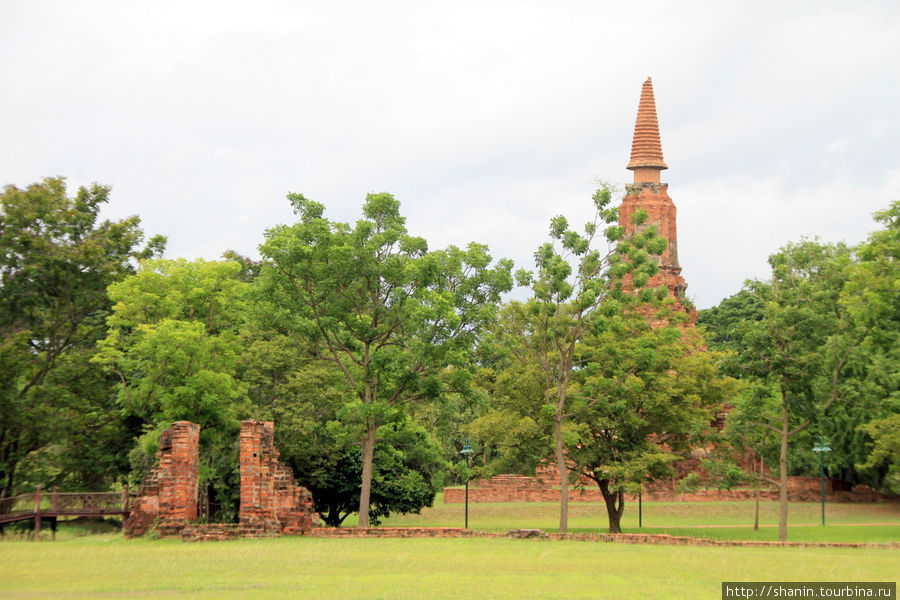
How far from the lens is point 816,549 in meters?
23.8

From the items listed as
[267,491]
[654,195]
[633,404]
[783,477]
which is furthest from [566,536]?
[654,195]

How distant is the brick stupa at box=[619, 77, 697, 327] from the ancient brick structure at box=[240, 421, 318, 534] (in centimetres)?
3812

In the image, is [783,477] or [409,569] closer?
[409,569]

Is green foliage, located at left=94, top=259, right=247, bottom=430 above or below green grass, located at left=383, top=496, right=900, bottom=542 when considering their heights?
above

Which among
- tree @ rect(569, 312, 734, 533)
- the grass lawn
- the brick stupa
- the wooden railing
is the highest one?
the brick stupa

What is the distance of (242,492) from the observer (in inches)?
1089

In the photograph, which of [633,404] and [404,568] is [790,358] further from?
[404,568]

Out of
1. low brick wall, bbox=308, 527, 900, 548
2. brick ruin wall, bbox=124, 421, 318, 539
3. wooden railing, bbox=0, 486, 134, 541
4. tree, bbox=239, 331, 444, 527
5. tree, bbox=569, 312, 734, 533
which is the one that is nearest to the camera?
low brick wall, bbox=308, 527, 900, 548

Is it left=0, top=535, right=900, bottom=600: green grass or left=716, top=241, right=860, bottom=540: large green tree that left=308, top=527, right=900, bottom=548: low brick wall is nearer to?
left=0, top=535, right=900, bottom=600: green grass

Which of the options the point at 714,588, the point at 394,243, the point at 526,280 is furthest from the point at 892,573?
the point at 394,243

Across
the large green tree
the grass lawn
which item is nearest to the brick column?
the grass lawn

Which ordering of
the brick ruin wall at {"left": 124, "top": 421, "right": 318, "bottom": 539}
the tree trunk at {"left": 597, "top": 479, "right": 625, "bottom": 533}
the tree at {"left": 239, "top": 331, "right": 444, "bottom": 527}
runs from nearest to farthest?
the brick ruin wall at {"left": 124, "top": 421, "right": 318, "bottom": 539} → the tree at {"left": 239, "top": 331, "right": 444, "bottom": 527} → the tree trunk at {"left": 597, "top": 479, "right": 625, "bottom": 533}

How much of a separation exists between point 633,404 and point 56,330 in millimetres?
20685

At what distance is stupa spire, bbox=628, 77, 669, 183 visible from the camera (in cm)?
6400
